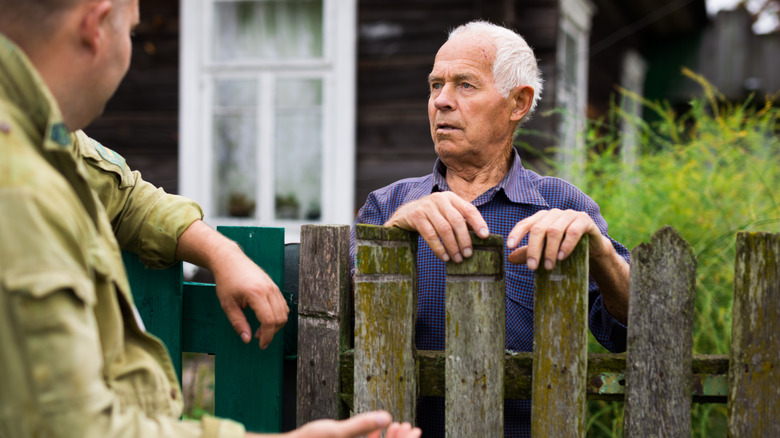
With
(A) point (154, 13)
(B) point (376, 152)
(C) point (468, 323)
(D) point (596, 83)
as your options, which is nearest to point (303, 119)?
(B) point (376, 152)

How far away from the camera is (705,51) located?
412 inches

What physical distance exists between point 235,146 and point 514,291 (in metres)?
3.79

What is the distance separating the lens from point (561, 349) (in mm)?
1453

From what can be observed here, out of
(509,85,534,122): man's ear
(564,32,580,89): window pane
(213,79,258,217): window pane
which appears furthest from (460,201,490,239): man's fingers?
(564,32,580,89): window pane

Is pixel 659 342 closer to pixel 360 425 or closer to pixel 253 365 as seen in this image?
pixel 360 425

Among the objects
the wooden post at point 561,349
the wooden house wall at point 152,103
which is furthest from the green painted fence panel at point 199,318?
the wooden house wall at point 152,103

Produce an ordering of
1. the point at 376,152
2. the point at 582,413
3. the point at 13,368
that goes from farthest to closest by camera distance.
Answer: the point at 376,152 → the point at 582,413 → the point at 13,368

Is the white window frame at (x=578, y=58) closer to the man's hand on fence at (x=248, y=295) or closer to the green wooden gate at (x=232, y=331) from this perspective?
the green wooden gate at (x=232, y=331)

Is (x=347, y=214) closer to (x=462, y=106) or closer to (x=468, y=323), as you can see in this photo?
(x=462, y=106)

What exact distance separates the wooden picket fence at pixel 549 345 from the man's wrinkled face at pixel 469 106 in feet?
1.54

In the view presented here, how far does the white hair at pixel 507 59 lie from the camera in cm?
187

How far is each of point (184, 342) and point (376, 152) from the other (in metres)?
3.16

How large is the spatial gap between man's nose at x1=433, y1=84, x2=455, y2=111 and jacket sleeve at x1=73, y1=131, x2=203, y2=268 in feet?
2.41

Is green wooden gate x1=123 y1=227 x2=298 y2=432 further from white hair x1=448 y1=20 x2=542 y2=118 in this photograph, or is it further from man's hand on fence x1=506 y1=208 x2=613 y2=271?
white hair x1=448 y1=20 x2=542 y2=118
